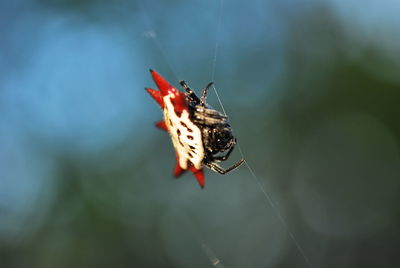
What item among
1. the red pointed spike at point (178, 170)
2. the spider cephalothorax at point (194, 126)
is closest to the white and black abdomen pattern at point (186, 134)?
the spider cephalothorax at point (194, 126)

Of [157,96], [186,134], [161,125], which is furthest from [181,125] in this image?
[161,125]

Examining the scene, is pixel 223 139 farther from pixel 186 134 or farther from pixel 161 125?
pixel 161 125

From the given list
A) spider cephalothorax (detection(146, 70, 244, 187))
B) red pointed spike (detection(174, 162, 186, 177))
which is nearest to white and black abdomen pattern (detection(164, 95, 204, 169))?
spider cephalothorax (detection(146, 70, 244, 187))

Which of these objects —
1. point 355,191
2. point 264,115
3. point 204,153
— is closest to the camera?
point 204,153

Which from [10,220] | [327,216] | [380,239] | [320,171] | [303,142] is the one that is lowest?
[380,239]

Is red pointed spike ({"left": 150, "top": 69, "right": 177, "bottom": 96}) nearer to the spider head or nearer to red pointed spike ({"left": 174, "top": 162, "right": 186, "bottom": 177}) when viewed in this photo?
the spider head

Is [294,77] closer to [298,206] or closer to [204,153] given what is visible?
[298,206]

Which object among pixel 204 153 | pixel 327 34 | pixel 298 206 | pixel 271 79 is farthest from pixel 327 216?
pixel 204 153

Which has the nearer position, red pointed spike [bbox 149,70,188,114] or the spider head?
red pointed spike [bbox 149,70,188,114]
